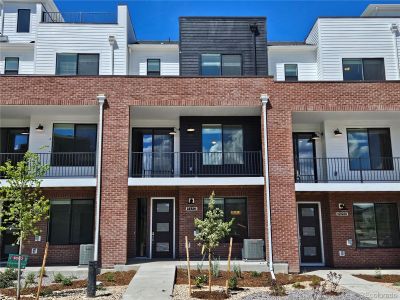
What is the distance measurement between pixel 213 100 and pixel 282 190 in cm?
414

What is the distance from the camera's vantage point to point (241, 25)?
1858 centimetres

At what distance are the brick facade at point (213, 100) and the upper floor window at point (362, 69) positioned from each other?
3.51 metres

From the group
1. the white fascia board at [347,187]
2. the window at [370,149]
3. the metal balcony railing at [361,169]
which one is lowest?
the white fascia board at [347,187]

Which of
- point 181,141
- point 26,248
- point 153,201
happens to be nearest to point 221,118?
point 181,141

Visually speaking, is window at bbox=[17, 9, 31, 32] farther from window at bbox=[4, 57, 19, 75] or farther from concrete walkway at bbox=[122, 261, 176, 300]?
concrete walkway at bbox=[122, 261, 176, 300]

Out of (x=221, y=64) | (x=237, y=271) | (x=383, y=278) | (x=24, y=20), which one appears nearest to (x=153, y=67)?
(x=221, y=64)

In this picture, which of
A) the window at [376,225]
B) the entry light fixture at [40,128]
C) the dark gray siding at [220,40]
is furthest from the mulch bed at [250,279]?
the dark gray siding at [220,40]

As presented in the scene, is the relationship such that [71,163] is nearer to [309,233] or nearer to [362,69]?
[309,233]

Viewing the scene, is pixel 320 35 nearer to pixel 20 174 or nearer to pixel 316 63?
pixel 316 63

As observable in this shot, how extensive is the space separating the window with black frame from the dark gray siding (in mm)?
5004

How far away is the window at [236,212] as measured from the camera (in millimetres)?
15703

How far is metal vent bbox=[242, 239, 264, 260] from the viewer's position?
1456 centimetres

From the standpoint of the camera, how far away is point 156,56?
19562 mm

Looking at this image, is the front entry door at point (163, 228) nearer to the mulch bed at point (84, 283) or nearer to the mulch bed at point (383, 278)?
the mulch bed at point (84, 283)
